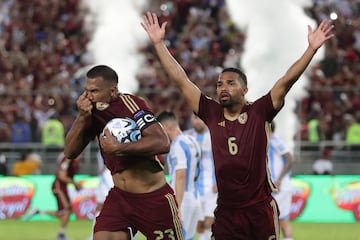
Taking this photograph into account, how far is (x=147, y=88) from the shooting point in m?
27.5

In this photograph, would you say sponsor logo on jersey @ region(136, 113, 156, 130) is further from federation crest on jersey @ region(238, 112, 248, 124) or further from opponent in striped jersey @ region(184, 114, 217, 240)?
opponent in striped jersey @ region(184, 114, 217, 240)

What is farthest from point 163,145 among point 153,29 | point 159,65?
point 159,65

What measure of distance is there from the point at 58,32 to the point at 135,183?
73.2 feet

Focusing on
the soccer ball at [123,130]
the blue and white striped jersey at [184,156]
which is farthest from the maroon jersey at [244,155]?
the blue and white striped jersey at [184,156]

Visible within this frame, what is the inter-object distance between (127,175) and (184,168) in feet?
12.1

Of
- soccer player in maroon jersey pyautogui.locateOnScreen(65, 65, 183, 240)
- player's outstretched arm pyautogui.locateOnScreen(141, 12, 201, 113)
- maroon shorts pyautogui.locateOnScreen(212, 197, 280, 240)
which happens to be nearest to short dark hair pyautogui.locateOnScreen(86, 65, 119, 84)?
soccer player in maroon jersey pyautogui.locateOnScreen(65, 65, 183, 240)

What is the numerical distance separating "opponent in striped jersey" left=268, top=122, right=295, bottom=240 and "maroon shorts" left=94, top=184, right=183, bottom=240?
6.75 meters

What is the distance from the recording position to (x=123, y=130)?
8898 millimetres

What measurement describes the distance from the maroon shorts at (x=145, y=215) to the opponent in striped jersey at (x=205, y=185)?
6.05 metres

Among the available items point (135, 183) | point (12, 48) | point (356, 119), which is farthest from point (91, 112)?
point (12, 48)

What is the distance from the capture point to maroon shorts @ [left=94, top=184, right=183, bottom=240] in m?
9.06

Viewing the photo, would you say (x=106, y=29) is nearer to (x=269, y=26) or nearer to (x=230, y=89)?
(x=269, y=26)

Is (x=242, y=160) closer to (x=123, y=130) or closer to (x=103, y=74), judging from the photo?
(x=123, y=130)

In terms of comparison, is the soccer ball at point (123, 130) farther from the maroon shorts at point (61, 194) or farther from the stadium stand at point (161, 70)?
the stadium stand at point (161, 70)
